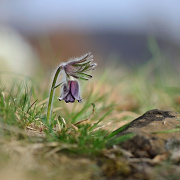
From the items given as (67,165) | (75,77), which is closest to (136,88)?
(75,77)

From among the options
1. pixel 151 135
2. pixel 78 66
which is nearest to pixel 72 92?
pixel 78 66

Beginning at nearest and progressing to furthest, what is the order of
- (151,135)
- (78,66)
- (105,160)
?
(105,160)
(151,135)
(78,66)

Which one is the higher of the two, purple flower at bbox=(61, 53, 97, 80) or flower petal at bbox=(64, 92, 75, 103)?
purple flower at bbox=(61, 53, 97, 80)

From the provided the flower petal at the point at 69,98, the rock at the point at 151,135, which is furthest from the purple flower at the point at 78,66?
the rock at the point at 151,135

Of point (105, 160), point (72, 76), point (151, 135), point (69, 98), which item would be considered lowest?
point (105, 160)

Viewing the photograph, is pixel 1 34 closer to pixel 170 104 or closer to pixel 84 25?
pixel 170 104

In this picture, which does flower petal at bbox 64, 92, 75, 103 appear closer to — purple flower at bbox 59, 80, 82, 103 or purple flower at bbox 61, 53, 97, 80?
purple flower at bbox 59, 80, 82, 103

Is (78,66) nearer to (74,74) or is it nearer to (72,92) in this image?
(74,74)

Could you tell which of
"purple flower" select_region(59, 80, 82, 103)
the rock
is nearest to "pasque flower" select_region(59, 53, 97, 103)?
"purple flower" select_region(59, 80, 82, 103)
